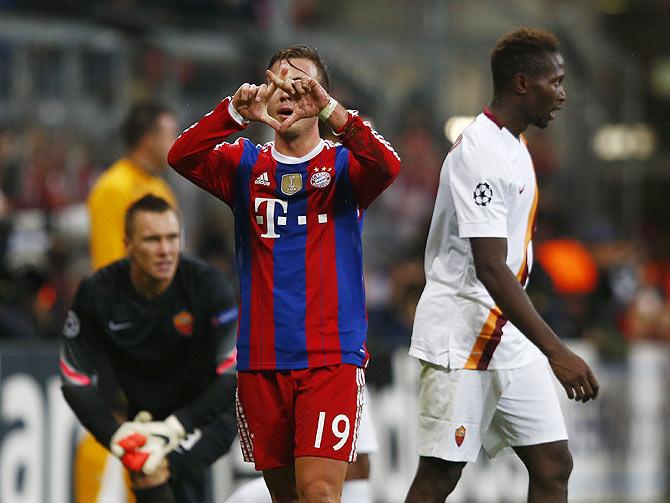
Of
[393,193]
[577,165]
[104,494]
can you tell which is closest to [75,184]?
[393,193]

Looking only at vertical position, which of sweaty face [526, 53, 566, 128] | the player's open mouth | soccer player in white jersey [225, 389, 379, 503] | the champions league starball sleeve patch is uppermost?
sweaty face [526, 53, 566, 128]

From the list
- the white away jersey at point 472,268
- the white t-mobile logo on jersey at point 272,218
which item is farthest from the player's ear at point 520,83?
the white t-mobile logo on jersey at point 272,218

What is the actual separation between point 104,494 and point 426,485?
10.5 ft

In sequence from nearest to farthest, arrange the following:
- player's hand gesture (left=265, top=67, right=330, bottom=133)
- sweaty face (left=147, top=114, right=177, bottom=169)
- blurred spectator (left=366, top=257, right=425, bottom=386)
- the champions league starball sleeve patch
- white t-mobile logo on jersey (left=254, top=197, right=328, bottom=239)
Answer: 1. player's hand gesture (left=265, top=67, right=330, bottom=133)
2. white t-mobile logo on jersey (left=254, top=197, right=328, bottom=239)
3. the champions league starball sleeve patch
4. sweaty face (left=147, top=114, right=177, bottom=169)
5. blurred spectator (left=366, top=257, right=425, bottom=386)

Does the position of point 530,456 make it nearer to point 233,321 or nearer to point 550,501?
point 550,501

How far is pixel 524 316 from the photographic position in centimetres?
591

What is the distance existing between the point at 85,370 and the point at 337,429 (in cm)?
167

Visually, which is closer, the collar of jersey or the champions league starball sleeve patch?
the collar of jersey

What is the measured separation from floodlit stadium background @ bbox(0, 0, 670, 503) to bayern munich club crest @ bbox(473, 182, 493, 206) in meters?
4.42

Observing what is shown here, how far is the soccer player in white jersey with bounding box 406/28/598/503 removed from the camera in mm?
6246

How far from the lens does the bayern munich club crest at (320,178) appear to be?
5.88 metres

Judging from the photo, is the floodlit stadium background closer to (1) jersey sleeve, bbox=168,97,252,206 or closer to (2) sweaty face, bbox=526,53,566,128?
(1) jersey sleeve, bbox=168,97,252,206

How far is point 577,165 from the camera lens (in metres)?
17.5

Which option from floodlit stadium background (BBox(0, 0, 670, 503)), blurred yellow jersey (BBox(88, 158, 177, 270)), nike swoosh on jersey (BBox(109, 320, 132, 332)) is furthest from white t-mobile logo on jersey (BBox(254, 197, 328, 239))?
floodlit stadium background (BBox(0, 0, 670, 503))
